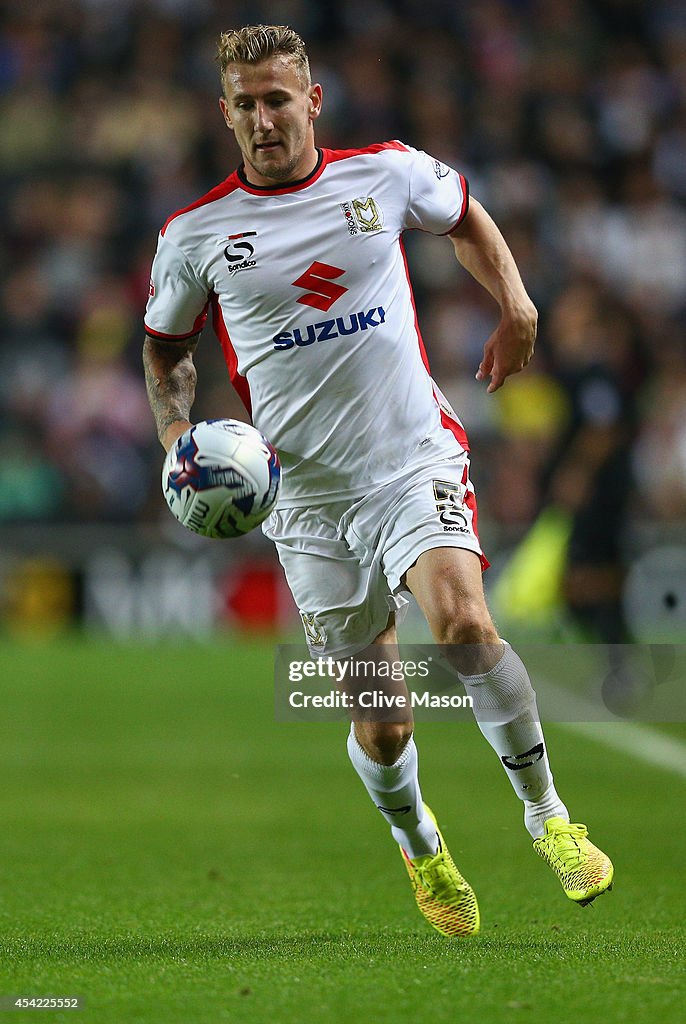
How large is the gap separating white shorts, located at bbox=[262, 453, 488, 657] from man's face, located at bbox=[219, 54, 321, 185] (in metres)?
1.09

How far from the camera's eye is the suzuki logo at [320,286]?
5160 mm

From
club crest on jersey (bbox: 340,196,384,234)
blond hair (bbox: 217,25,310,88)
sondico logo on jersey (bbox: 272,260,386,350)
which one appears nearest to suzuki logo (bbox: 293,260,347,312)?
sondico logo on jersey (bbox: 272,260,386,350)

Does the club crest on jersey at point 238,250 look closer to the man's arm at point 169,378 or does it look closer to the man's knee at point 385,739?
the man's arm at point 169,378

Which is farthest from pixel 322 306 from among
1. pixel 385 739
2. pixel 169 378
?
pixel 385 739

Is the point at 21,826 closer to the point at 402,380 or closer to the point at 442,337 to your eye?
the point at 402,380

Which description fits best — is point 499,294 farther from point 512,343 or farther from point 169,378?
point 169,378

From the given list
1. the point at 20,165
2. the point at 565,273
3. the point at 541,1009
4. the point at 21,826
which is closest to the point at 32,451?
the point at 20,165

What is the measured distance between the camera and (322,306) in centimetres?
516

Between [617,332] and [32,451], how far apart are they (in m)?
6.31

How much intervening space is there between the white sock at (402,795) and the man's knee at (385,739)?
0.08 feet

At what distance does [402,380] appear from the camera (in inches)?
206

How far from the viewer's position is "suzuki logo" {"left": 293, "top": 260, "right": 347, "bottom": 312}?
16.9ft

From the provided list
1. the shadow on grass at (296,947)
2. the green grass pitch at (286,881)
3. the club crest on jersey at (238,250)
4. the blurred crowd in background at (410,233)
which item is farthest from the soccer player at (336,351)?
the blurred crowd in background at (410,233)

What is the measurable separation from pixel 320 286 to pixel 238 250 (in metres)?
0.29
